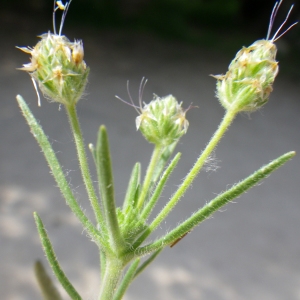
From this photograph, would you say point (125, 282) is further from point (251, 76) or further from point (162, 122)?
point (251, 76)

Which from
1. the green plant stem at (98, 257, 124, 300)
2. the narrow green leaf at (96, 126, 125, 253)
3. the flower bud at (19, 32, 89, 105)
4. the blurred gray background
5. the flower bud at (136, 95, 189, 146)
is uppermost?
the blurred gray background

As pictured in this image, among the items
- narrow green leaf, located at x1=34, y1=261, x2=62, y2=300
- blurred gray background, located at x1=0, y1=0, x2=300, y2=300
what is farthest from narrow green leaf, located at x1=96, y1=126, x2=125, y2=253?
blurred gray background, located at x1=0, y1=0, x2=300, y2=300

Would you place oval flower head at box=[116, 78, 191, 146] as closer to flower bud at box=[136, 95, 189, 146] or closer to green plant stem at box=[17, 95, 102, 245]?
flower bud at box=[136, 95, 189, 146]

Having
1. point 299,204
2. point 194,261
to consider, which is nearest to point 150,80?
point 299,204

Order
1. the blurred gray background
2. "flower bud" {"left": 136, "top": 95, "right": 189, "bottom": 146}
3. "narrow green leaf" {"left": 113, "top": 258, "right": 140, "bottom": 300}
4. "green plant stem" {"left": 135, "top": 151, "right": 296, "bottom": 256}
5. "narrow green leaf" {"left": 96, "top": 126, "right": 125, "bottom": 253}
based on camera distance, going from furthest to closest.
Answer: the blurred gray background, "flower bud" {"left": 136, "top": 95, "right": 189, "bottom": 146}, "narrow green leaf" {"left": 113, "top": 258, "right": 140, "bottom": 300}, "green plant stem" {"left": 135, "top": 151, "right": 296, "bottom": 256}, "narrow green leaf" {"left": 96, "top": 126, "right": 125, "bottom": 253}

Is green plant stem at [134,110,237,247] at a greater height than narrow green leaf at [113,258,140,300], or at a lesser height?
greater

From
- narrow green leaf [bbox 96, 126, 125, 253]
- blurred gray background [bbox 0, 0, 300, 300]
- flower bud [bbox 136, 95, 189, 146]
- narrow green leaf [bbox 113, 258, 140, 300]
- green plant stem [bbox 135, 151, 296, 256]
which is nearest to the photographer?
narrow green leaf [bbox 96, 126, 125, 253]

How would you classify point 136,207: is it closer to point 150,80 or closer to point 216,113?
point 216,113

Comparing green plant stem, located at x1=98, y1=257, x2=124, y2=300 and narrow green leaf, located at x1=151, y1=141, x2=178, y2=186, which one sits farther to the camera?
narrow green leaf, located at x1=151, y1=141, x2=178, y2=186
